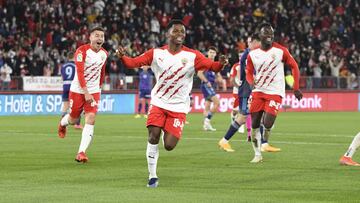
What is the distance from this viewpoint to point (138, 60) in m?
12.9

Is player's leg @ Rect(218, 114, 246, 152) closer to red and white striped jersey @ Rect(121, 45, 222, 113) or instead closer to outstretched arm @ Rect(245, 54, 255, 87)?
outstretched arm @ Rect(245, 54, 255, 87)

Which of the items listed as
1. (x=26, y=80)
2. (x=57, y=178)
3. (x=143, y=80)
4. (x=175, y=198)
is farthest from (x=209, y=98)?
(x=175, y=198)

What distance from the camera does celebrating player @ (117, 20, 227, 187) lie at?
1302cm

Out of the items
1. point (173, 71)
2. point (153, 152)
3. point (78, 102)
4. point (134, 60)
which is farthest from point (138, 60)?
point (78, 102)

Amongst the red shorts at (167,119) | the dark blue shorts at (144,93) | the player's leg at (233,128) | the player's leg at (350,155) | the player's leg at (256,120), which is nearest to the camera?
the red shorts at (167,119)

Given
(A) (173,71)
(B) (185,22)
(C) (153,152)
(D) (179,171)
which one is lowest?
(D) (179,171)

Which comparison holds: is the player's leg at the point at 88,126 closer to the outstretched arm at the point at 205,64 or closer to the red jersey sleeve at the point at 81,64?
the red jersey sleeve at the point at 81,64

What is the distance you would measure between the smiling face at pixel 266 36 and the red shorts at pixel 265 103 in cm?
95

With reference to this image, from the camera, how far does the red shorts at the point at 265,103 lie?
667 inches

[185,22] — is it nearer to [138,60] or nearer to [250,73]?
[250,73]

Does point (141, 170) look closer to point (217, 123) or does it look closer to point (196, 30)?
point (217, 123)

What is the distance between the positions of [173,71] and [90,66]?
171 inches

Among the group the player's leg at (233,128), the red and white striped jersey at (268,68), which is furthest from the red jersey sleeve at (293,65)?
the player's leg at (233,128)

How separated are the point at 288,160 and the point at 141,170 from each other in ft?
11.4
